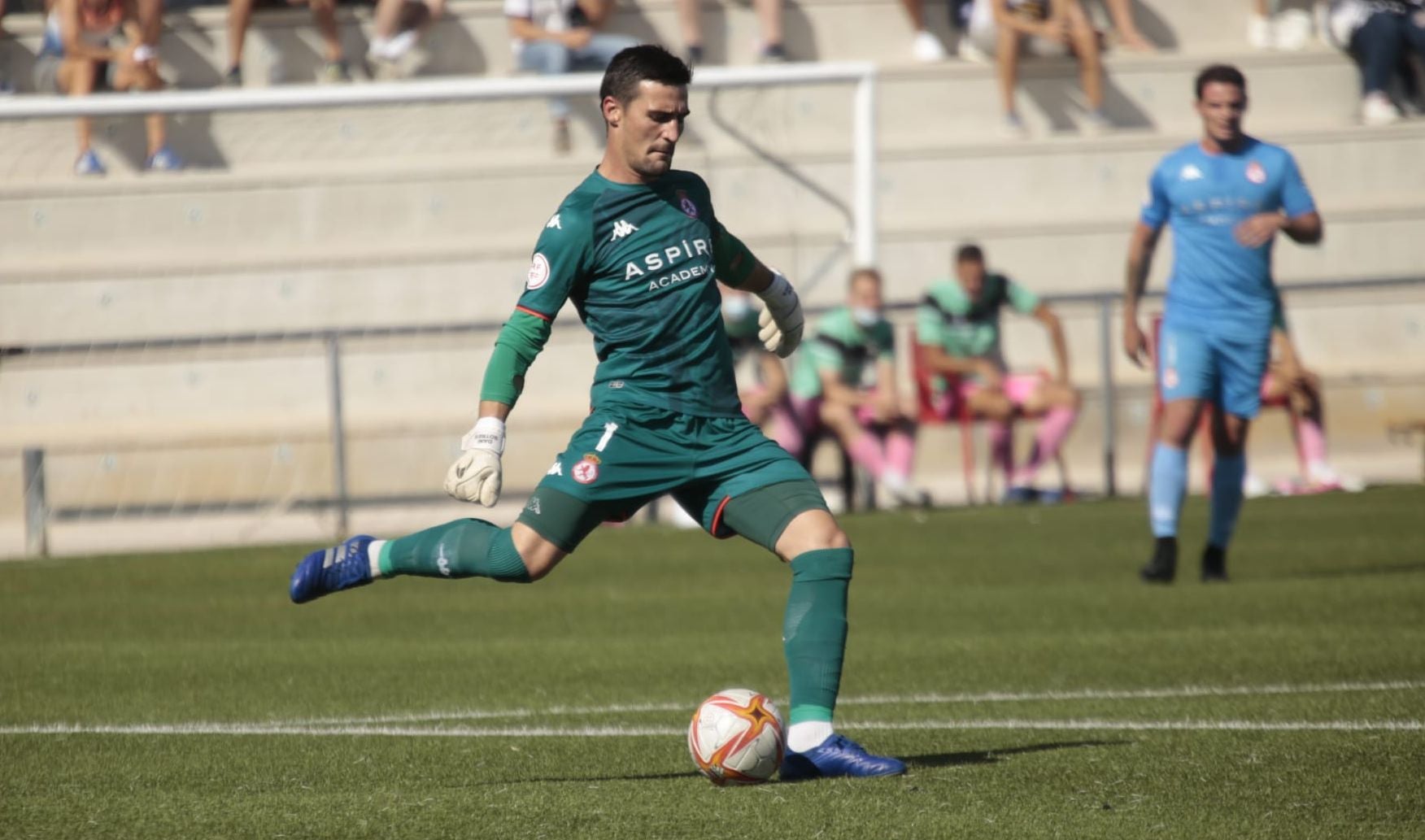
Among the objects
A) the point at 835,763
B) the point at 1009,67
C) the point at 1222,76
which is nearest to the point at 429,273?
the point at 1009,67

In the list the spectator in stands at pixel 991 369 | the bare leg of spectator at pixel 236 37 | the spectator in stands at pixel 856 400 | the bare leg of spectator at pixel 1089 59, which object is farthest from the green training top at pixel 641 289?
the bare leg of spectator at pixel 1089 59

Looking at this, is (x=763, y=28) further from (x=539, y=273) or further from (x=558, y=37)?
(x=539, y=273)

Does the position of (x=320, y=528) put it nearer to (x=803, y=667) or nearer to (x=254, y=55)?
(x=254, y=55)

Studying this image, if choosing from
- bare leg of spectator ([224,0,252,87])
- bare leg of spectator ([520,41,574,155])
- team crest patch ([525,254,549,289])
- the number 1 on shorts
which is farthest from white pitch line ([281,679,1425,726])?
bare leg of spectator ([224,0,252,87])

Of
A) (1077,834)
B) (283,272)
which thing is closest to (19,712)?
(1077,834)

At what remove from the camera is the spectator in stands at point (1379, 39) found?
18359 millimetres

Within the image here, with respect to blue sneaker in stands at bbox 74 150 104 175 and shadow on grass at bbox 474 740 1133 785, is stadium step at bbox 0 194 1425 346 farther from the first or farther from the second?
shadow on grass at bbox 474 740 1133 785

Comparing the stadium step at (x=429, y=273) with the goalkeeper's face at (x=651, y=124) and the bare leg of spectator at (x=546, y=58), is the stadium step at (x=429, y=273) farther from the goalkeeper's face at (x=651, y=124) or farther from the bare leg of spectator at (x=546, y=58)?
the goalkeeper's face at (x=651, y=124)

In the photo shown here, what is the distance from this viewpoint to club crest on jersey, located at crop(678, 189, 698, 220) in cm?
581

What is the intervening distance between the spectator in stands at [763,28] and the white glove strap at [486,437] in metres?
13.0

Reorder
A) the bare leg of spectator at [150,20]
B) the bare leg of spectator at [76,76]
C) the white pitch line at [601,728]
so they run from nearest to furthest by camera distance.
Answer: the white pitch line at [601,728] < the bare leg of spectator at [76,76] < the bare leg of spectator at [150,20]

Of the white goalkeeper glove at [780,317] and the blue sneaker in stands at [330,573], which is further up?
the white goalkeeper glove at [780,317]

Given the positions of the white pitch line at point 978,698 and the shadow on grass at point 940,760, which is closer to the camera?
the shadow on grass at point 940,760

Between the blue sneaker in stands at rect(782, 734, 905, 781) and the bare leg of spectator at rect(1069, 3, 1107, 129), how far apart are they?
45.2ft
